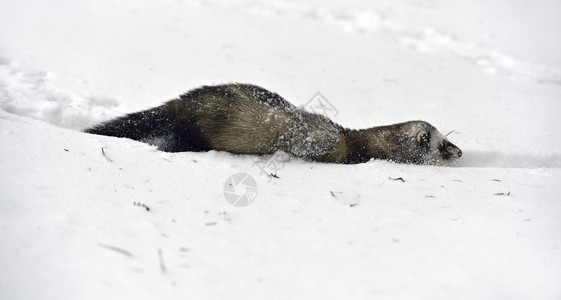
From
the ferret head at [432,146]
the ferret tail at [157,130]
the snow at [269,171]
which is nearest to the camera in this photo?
the snow at [269,171]

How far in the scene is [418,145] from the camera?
12.5ft

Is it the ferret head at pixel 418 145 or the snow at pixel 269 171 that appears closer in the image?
the snow at pixel 269 171

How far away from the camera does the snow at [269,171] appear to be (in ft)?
6.59

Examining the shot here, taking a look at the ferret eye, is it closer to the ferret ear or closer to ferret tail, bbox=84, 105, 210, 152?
the ferret ear

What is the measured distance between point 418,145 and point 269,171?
133 cm

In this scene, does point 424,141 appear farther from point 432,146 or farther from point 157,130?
point 157,130

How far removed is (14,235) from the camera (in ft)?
6.68

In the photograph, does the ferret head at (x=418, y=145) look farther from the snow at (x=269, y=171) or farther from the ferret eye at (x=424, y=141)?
the snow at (x=269, y=171)

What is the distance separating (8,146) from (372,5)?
575 centimetres

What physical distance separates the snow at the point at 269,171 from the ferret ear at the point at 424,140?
34cm

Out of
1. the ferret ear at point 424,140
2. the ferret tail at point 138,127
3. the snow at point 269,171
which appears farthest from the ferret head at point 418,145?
the ferret tail at point 138,127

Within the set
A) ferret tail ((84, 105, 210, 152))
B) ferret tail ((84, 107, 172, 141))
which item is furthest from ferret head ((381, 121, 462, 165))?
ferret tail ((84, 107, 172, 141))

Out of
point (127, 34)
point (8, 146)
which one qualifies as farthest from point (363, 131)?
point (127, 34)

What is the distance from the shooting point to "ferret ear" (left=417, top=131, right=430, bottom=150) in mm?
3773
